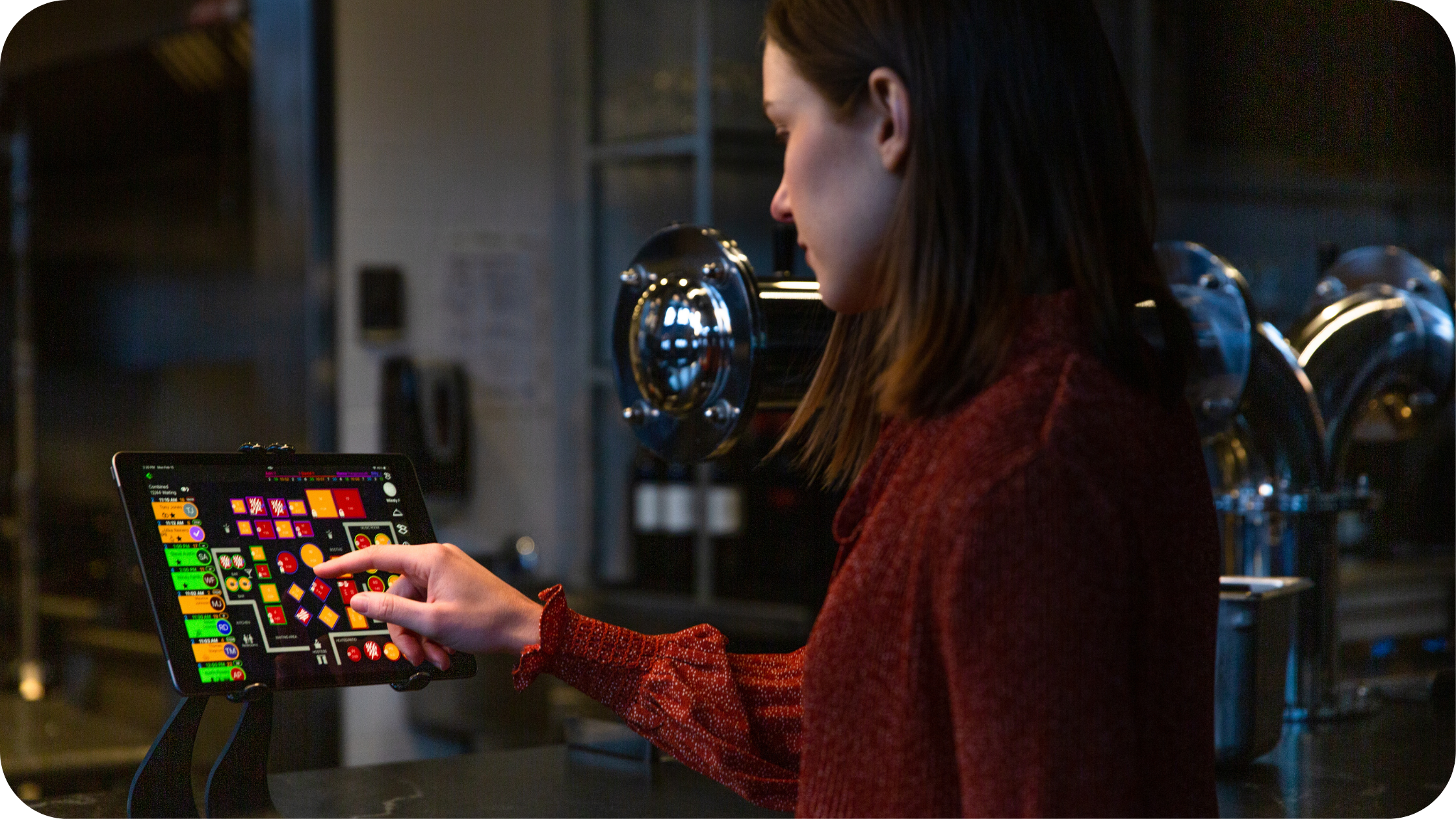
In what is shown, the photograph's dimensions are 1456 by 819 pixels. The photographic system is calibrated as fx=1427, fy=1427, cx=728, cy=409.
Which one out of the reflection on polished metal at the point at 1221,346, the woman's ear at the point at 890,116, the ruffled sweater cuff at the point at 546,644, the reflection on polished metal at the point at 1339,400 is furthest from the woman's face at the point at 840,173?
the reflection on polished metal at the point at 1339,400

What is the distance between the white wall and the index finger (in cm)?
238

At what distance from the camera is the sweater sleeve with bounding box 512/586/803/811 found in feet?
3.24

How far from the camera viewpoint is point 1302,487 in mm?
1640

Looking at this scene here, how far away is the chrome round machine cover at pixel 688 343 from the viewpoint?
49.0 inches

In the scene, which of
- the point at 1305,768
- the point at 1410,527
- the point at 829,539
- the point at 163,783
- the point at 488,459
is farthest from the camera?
the point at 488,459

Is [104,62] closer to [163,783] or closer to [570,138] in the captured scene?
[570,138]

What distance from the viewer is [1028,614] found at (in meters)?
0.62

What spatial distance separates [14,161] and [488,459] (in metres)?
1.27

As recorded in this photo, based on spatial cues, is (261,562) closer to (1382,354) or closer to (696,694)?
(696,694)

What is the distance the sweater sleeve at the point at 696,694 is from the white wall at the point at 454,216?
234cm

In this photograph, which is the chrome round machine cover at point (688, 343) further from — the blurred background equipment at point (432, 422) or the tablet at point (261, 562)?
the blurred background equipment at point (432, 422)

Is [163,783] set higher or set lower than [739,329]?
lower

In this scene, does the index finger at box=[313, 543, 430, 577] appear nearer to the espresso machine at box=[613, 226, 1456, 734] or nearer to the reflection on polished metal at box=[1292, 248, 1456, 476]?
the espresso machine at box=[613, 226, 1456, 734]

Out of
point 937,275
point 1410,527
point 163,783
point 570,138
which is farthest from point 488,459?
point 937,275
